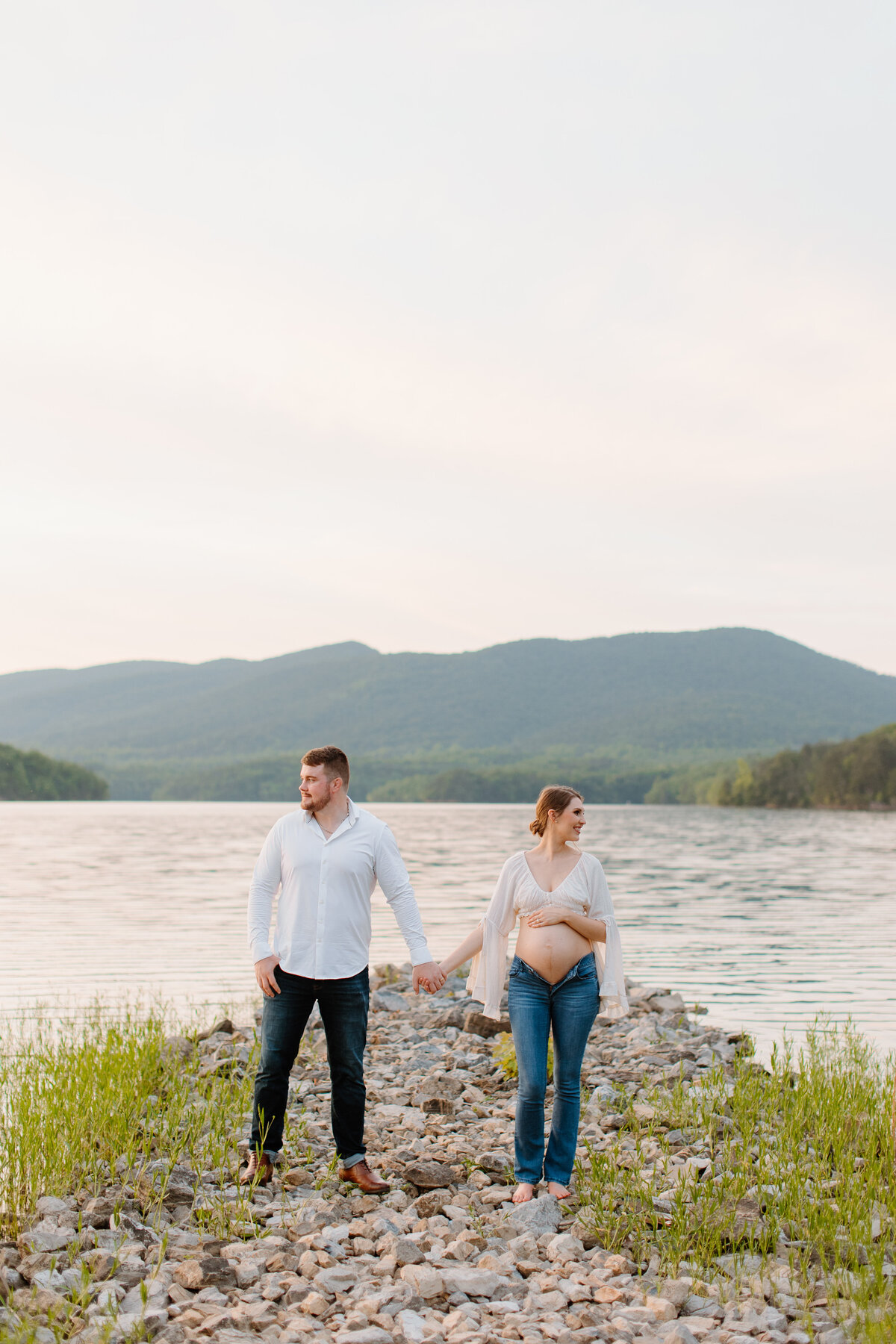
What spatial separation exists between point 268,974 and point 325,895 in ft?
2.08

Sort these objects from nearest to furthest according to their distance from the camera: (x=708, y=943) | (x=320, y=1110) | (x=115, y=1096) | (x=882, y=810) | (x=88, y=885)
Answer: (x=115, y=1096), (x=320, y=1110), (x=708, y=943), (x=88, y=885), (x=882, y=810)

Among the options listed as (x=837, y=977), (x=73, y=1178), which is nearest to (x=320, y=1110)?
(x=73, y=1178)

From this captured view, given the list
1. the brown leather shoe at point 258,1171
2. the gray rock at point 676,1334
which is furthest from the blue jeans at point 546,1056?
the gray rock at point 676,1334

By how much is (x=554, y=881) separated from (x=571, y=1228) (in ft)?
6.90

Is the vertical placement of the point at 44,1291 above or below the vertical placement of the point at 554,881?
below

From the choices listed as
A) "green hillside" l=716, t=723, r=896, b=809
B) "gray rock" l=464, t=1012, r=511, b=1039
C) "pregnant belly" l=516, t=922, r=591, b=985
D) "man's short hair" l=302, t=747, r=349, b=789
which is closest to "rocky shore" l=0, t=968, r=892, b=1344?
"pregnant belly" l=516, t=922, r=591, b=985

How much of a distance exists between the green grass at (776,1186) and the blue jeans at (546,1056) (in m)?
0.31

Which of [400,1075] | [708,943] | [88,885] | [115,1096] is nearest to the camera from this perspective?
[115,1096]

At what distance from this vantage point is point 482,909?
30422 mm

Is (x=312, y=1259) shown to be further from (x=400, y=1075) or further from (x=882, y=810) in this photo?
(x=882, y=810)

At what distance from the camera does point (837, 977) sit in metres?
20.5

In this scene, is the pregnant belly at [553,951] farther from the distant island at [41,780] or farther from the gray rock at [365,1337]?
the distant island at [41,780]

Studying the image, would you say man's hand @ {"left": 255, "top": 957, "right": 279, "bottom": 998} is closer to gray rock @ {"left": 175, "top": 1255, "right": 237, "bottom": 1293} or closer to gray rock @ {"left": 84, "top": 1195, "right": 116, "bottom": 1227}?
gray rock @ {"left": 84, "top": 1195, "right": 116, "bottom": 1227}

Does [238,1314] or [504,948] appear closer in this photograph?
[238,1314]
